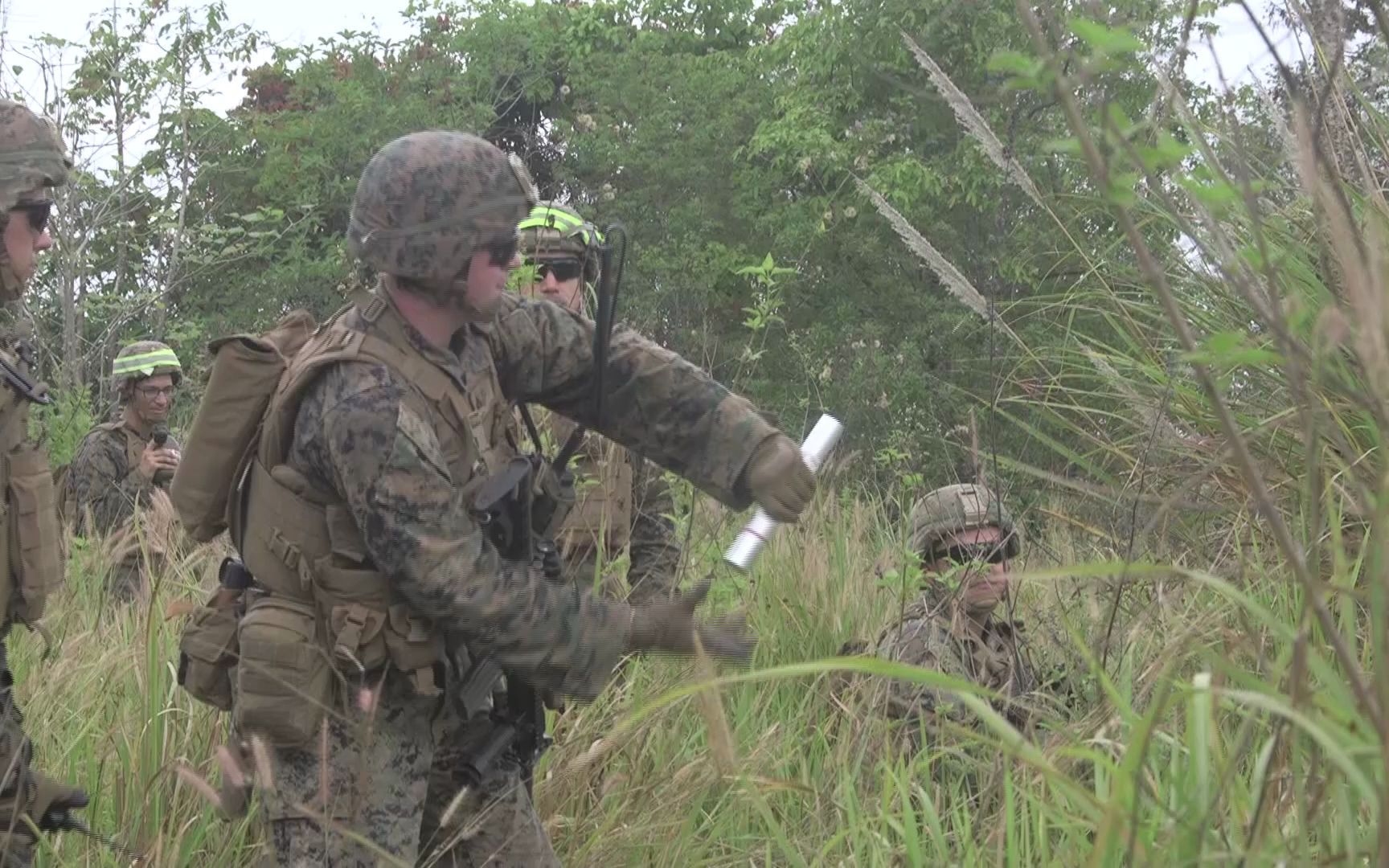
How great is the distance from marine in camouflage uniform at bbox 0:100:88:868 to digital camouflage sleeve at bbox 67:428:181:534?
514 cm

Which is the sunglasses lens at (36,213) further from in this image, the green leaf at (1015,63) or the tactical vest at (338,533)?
the green leaf at (1015,63)

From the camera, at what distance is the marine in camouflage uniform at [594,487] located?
513 cm

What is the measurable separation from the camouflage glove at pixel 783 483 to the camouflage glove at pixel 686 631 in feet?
1.06

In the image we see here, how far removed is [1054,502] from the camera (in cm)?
422

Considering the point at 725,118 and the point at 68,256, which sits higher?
the point at 725,118

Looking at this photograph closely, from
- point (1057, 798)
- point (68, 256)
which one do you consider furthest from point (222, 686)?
point (68, 256)

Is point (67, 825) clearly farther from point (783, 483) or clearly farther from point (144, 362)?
point (144, 362)

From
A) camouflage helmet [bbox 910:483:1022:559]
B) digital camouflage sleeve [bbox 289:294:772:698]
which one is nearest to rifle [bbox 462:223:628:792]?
digital camouflage sleeve [bbox 289:294:772:698]

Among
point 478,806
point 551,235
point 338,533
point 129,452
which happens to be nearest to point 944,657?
point 478,806

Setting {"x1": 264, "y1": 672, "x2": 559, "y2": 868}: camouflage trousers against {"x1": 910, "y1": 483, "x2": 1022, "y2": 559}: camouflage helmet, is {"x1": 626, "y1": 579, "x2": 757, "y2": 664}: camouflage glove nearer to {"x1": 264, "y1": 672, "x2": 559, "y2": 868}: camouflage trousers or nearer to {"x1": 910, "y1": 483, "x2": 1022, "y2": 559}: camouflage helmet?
{"x1": 264, "y1": 672, "x2": 559, "y2": 868}: camouflage trousers

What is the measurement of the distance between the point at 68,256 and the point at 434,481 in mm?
9052

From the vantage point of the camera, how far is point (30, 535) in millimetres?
3504

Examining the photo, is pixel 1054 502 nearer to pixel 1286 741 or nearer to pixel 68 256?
pixel 1286 741

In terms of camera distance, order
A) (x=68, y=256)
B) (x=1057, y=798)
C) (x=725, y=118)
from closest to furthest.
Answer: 1. (x=1057, y=798)
2. (x=68, y=256)
3. (x=725, y=118)
